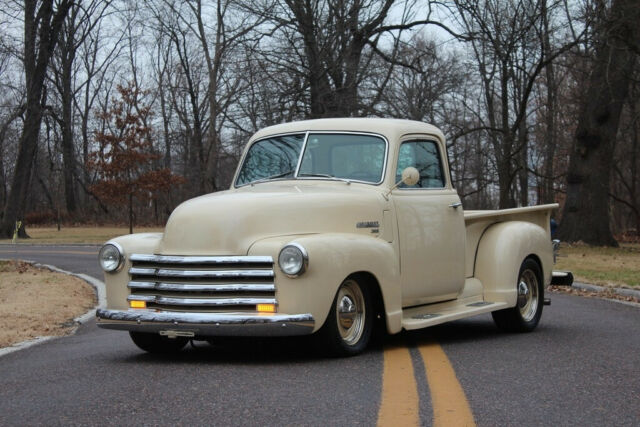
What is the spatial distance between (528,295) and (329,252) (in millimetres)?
3551

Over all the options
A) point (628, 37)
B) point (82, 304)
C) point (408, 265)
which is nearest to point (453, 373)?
point (408, 265)

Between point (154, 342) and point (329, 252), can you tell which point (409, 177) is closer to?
point (329, 252)

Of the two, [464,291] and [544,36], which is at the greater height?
[544,36]

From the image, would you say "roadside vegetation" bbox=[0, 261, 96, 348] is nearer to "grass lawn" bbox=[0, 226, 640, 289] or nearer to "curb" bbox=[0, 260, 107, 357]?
"curb" bbox=[0, 260, 107, 357]

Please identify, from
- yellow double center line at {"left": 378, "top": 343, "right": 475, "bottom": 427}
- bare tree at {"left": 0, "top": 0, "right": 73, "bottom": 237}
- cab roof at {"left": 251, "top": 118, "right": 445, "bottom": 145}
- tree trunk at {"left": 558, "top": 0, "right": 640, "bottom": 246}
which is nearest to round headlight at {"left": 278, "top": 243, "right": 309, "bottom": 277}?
yellow double center line at {"left": 378, "top": 343, "right": 475, "bottom": 427}

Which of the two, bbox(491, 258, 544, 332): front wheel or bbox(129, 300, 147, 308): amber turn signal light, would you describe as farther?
bbox(491, 258, 544, 332): front wheel

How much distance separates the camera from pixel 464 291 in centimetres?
908

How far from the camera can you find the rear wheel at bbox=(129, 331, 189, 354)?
778 cm

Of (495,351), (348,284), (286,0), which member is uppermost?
(286,0)

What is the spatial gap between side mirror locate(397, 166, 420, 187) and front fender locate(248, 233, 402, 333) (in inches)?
32.3

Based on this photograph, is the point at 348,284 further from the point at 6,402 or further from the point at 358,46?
the point at 358,46

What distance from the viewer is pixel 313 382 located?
6051 millimetres

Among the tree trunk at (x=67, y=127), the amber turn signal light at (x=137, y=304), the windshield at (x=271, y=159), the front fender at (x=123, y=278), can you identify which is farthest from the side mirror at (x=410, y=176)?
the tree trunk at (x=67, y=127)

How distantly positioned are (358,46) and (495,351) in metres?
22.7
